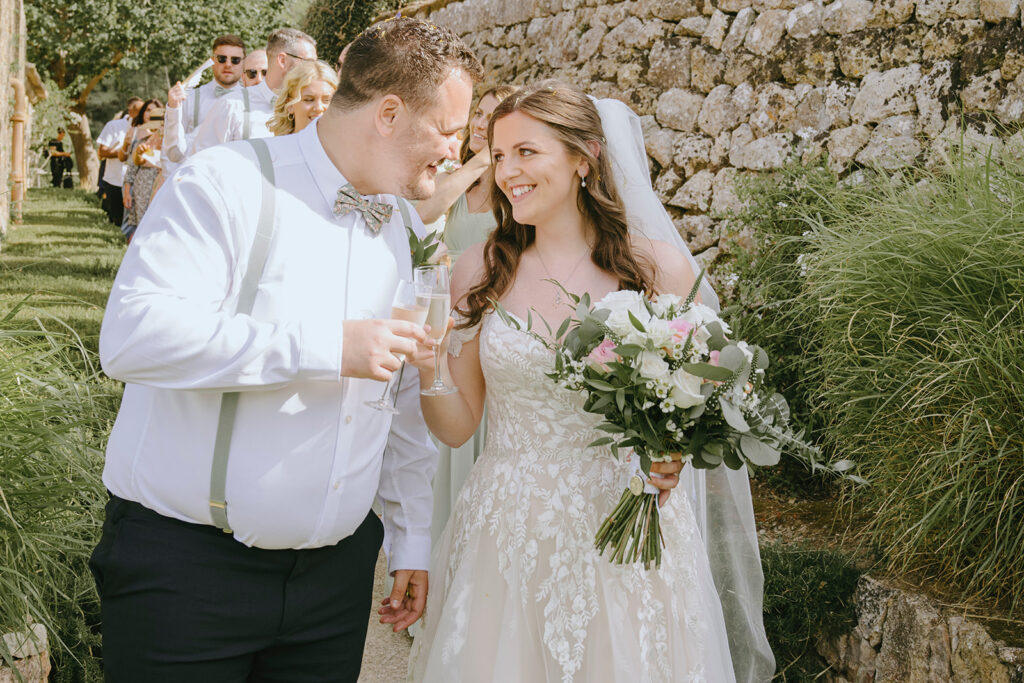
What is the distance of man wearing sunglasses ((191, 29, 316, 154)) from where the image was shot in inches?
242

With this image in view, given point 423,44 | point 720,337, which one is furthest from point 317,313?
point 720,337

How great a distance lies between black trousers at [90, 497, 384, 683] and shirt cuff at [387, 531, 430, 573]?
417mm

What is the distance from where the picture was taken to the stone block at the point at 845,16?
20.5 feet

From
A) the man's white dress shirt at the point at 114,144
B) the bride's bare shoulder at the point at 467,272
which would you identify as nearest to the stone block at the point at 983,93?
the bride's bare shoulder at the point at 467,272

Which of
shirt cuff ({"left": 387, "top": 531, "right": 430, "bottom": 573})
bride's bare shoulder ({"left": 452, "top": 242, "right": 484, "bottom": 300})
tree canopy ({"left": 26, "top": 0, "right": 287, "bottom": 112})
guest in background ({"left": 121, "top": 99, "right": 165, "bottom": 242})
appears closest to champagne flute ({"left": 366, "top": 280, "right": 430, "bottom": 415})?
shirt cuff ({"left": 387, "top": 531, "right": 430, "bottom": 573})

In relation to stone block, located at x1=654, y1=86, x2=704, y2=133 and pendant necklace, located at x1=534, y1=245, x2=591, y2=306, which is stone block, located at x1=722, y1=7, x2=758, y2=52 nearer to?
stone block, located at x1=654, y1=86, x2=704, y2=133

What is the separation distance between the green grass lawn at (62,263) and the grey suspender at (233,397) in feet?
9.36

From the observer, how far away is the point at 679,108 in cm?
768

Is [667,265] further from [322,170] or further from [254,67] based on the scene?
[254,67]

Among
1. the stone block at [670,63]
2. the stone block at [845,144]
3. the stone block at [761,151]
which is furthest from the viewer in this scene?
the stone block at [670,63]

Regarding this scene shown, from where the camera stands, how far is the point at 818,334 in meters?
4.88

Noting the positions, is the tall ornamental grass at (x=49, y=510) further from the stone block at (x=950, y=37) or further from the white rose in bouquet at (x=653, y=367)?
the stone block at (x=950, y=37)

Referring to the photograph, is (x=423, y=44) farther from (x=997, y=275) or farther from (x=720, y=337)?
(x=997, y=275)

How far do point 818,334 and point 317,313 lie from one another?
3.58m
